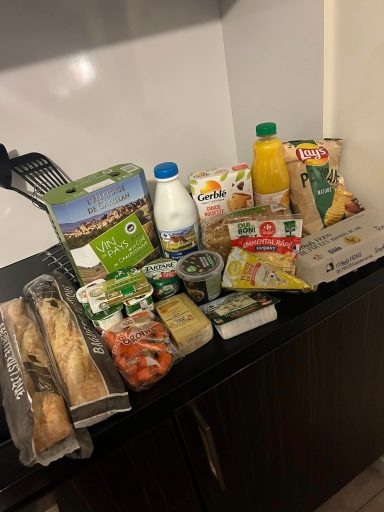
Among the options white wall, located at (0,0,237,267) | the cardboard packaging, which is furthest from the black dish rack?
the cardboard packaging

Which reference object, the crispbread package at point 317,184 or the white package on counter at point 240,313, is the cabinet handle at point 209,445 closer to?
the white package on counter at point 240,313

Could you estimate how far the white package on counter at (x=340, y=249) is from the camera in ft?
2.27

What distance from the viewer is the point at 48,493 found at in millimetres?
531

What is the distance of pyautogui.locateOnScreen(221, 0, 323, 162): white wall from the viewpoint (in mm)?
756

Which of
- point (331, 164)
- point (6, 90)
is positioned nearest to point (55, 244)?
point (6, 90)

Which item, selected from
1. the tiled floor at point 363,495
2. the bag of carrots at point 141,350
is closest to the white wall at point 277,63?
the bag of carrots at point 141,350

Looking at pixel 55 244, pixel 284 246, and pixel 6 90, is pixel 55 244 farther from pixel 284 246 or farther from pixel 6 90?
pixel 284 246

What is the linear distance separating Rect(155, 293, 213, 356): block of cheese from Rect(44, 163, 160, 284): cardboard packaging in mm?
131

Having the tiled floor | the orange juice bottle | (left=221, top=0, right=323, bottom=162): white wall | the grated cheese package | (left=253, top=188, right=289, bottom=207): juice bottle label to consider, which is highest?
(left=221, top=0, right=323, bottom=162): white wall

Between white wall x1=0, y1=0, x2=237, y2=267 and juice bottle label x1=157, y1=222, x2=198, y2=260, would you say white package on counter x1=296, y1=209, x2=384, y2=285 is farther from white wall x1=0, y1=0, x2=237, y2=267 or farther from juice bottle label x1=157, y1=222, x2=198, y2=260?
white wall x1=0, y1=0, x2=237, y2=267

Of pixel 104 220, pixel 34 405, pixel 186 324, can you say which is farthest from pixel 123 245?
pixel 34 405

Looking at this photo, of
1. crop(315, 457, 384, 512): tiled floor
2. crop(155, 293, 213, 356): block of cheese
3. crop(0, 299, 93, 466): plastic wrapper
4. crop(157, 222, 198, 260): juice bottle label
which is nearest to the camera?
crop(0, 299, 93, 466): plastic wrapper

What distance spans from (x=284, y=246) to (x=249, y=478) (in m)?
0.51

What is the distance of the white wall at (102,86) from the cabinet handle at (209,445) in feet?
1.89
